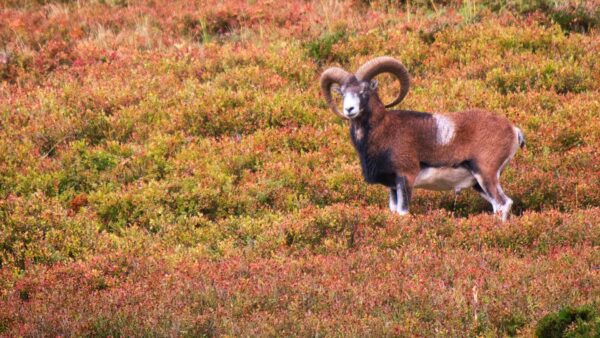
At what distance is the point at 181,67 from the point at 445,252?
31.4ft

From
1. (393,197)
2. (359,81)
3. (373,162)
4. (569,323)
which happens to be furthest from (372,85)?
(569,323)

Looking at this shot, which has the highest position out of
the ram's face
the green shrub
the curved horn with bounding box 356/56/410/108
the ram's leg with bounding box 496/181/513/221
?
the curved horn with bounding box 356/56/410/108

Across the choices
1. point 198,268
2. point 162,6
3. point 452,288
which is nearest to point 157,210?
point 198,268

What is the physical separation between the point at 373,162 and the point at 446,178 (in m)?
0.97

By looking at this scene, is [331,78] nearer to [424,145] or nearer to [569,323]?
[424,145]

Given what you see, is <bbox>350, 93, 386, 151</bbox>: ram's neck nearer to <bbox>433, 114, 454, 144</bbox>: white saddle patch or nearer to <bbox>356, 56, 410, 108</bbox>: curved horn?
<bbox>356, 56, 410, 108</bbox>: curved horn

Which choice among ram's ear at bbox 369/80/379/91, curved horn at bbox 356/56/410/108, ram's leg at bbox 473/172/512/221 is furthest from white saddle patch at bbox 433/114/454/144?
ram's ear at bbox 369/80/379/91

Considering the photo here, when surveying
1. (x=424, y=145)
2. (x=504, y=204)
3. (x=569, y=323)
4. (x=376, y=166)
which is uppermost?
(x=569, y=323)

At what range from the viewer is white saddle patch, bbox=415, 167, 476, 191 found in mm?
12969

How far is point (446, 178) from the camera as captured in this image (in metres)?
13.0

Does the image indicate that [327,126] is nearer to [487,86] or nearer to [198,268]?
[487,86]

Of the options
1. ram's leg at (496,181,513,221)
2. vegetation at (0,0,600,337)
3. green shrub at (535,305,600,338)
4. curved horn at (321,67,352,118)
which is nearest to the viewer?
green shrub at (535,305,600,338)

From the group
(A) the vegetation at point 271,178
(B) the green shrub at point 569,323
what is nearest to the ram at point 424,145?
(A) the vegetation at point 271,178

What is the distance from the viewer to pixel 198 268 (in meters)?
11.1
